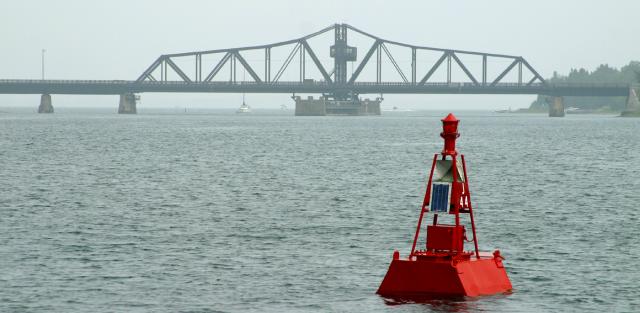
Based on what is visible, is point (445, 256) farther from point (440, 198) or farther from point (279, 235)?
point (279, 235)

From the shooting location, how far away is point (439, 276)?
2961 cm

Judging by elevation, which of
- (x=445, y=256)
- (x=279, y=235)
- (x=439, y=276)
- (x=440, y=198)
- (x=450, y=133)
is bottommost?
(x=279, y=235)

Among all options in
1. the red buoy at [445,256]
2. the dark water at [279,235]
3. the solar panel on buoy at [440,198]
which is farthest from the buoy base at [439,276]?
the solar panel on buoy at [440,198]

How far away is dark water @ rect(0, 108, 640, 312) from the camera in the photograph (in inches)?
1273

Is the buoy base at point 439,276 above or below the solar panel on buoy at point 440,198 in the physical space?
below

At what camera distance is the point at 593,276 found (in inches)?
1417

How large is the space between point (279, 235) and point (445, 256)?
17.3 m

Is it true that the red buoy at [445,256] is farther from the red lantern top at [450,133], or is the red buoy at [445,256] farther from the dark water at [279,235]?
the dark water at [279,235]

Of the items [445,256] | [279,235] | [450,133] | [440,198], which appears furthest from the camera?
[279,235]

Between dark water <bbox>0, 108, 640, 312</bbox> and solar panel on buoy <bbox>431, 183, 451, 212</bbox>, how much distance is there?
2.43 m

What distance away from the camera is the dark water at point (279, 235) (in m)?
32.3

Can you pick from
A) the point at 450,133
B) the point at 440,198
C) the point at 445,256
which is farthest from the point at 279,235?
the point at 450,133

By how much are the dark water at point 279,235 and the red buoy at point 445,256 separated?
1.49ft

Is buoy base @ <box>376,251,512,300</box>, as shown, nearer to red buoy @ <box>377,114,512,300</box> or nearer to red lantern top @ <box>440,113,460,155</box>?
red buoy @ <box>377,114,512,300</box>
